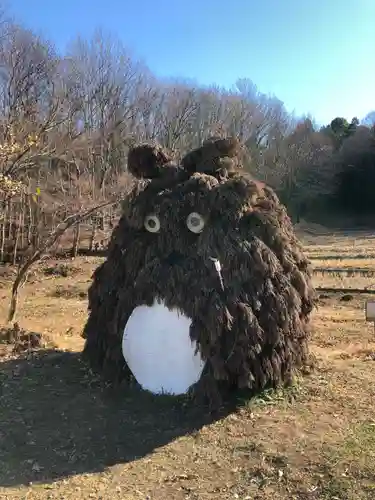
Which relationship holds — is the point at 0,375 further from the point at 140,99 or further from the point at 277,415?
the point at 140,99

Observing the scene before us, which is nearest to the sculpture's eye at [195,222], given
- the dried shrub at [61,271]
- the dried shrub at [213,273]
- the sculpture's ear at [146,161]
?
the dried shrub at [213,273]

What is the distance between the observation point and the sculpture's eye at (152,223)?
6.23m

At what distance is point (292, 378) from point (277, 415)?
2.53ft

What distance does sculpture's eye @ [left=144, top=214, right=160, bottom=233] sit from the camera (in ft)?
20.5

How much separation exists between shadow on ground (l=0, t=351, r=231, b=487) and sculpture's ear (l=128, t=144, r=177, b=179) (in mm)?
2618

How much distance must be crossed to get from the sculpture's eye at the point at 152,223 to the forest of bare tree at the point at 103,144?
3060 millimetres

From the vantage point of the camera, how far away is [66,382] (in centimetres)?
665

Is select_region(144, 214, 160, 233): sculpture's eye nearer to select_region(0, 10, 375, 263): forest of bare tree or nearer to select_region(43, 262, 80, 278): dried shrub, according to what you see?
select_region(0, 10, 375, 263): forest of bare tree

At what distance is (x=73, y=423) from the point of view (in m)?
5.67

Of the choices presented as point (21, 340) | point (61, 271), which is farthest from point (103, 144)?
point (21, 340)

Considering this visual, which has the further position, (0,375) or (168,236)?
(0,375)

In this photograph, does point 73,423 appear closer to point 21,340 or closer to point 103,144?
point 21,340

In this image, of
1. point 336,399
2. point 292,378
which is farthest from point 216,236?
point 336,399

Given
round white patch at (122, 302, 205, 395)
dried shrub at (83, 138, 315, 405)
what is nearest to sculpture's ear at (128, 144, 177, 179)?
dried shrub at (83, 138, 315, 405)
